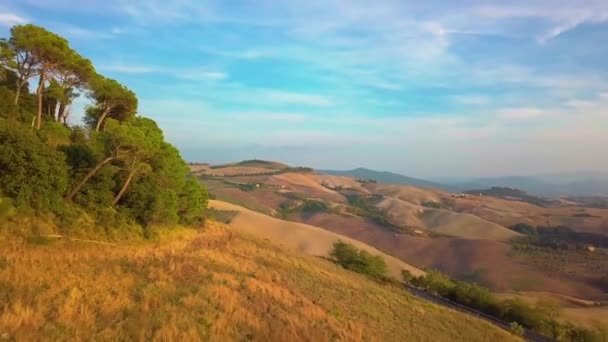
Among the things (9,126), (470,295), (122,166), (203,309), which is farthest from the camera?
(470,295)

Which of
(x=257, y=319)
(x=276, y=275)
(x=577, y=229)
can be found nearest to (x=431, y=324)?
(x=276, y=275)

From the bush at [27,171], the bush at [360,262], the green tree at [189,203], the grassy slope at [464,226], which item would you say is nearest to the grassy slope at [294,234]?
the bush at [360,262]

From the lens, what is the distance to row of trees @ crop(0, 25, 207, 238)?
24.5 meters

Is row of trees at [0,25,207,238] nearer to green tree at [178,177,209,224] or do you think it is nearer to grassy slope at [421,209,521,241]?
green tree at [178,177,209,224]

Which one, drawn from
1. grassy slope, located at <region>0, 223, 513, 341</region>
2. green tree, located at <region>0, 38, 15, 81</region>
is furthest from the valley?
green tree, located at <region>0, 38, 15, 81</region>

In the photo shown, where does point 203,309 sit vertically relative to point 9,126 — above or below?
below

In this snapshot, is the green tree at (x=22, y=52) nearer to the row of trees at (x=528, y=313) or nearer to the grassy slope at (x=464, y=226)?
the row of trees at (x=528, y=313)

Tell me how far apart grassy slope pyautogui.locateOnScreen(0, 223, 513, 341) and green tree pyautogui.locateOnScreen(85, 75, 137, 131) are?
15.5 meters

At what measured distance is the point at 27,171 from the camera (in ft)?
80.8

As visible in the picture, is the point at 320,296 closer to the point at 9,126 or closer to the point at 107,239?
the point at 107,239

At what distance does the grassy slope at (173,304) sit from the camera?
11438 mm

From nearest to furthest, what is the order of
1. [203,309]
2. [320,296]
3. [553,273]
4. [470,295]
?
[203,309]
[320,296]
[470,295]
[553,273]

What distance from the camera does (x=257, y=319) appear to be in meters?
15.3

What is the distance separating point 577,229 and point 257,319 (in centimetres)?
16623
